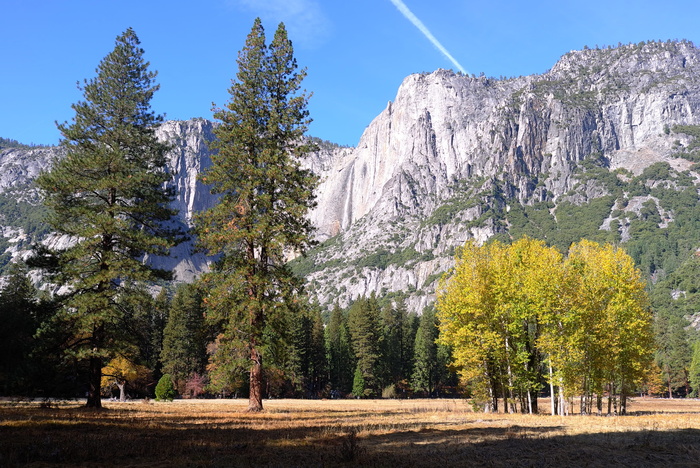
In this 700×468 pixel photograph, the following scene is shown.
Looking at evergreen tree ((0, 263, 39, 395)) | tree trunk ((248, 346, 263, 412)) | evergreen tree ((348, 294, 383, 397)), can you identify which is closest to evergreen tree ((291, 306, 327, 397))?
evergreen tree ((348, 294, 383, 397))

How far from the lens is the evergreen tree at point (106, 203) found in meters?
20.0

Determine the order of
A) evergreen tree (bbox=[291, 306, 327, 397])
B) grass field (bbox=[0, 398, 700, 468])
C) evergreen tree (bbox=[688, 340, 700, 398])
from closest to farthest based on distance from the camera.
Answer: grass field (bbox=[0, 398, 700, 468]), evergreen tree (bbox=[291, 306, 327, 397]), evergreen tree (bbox=[688, 340, 700, 398])

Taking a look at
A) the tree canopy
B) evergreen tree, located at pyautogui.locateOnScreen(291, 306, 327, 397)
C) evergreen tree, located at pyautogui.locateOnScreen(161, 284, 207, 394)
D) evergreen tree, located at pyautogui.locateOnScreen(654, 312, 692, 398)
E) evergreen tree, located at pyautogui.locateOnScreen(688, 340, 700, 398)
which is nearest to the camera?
the tree canopy

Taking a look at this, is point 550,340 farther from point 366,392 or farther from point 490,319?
point 366,392

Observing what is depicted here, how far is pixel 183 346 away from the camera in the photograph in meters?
63.9

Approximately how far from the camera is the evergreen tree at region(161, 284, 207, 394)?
63.9 m

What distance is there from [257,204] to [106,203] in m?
7.32

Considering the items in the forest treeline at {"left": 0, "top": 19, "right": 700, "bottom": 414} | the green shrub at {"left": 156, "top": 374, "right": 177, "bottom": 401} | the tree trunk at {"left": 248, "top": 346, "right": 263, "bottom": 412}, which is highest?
the forest treeline at {"left": 0, "top": 19, "right": 700, "bottom": 414}

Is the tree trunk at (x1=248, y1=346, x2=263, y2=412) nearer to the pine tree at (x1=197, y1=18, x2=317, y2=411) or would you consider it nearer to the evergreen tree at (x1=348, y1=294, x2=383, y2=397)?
the pine tree at (x1=197, y1=18, x2=317, y2=411)

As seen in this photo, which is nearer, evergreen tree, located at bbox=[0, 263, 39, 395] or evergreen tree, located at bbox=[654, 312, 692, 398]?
evergreen tree, located at bbox=[0, 263, 39, 395]

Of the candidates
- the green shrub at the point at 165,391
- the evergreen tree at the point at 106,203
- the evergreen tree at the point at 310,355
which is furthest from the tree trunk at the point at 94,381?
the evergreen tree at the point at 310,355

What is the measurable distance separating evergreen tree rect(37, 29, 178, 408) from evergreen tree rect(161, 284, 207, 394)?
43445mm

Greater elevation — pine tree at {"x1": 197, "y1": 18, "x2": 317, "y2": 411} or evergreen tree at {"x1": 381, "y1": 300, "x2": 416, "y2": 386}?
pine tree at {"x1": 197, "y1": 18, "x2": 317, "y2": 411}

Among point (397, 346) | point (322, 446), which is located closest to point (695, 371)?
point (397, 346)
